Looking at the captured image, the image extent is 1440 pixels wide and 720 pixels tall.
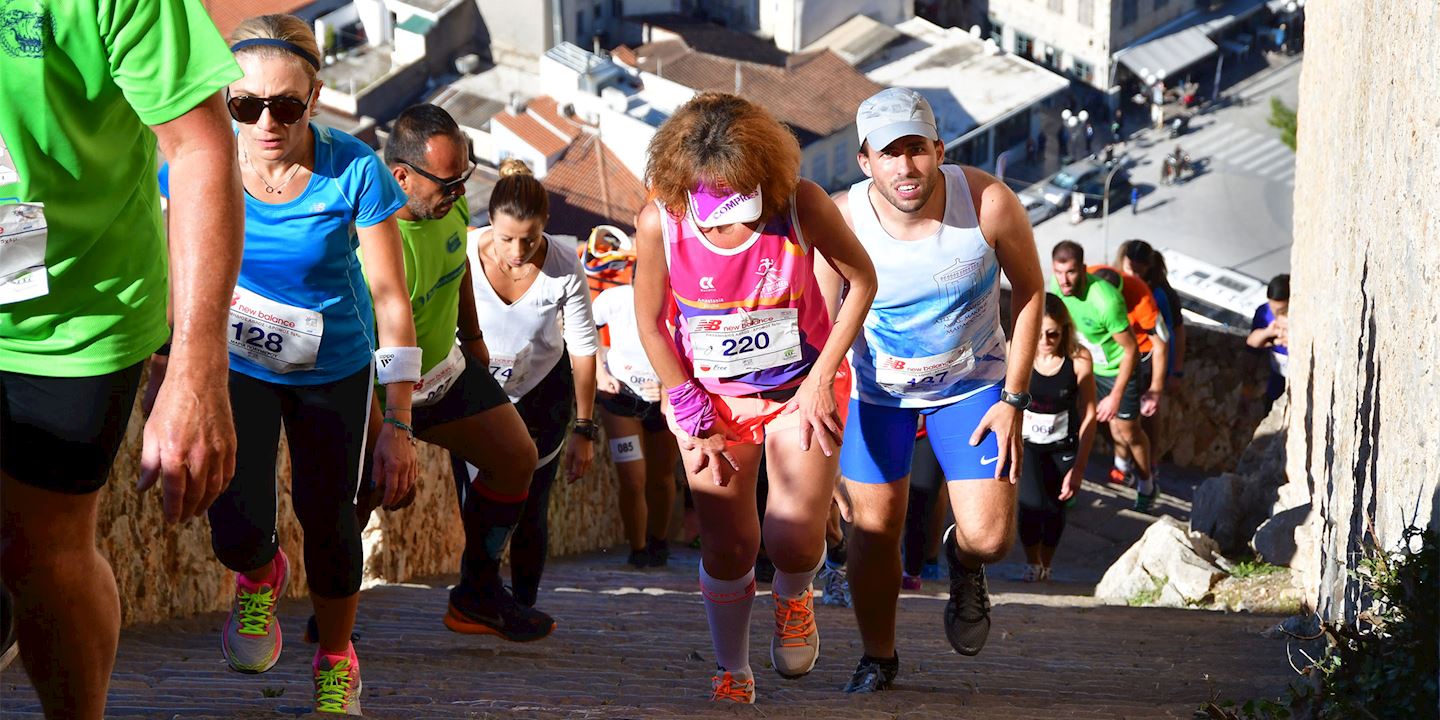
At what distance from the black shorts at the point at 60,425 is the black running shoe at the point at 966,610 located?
10.4 ft

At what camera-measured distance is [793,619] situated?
17.5ft

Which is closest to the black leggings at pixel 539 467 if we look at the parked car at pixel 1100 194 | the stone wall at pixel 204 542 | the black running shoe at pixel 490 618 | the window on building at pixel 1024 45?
the black running shoe at pixel 490 618

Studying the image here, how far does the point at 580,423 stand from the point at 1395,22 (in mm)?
3359

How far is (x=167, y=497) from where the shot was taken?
9.30 feet

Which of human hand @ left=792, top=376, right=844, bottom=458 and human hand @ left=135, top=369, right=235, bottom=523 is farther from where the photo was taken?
human hand @ left=792, top=376, right=844, bottom=458

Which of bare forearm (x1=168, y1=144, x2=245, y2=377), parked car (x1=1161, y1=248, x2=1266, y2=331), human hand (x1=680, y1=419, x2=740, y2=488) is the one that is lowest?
parked car (x1=1161, y1=248, x2=1266, y2=331)

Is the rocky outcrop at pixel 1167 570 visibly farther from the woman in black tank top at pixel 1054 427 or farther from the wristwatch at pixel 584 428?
the wristwatch at pixel 584 428

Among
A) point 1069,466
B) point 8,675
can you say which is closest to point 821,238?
point 8,675

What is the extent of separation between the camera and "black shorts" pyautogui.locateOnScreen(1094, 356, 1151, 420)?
10.7 metres

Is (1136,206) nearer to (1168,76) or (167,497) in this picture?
(1168,76)

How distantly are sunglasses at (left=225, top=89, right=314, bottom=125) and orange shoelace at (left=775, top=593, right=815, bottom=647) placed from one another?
6.93ft

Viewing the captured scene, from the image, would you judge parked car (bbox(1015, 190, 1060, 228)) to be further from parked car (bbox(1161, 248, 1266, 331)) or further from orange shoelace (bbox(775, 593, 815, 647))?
orange shoelace (bbox(775, 593, 815, 647))

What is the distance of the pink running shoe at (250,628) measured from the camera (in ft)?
15.8

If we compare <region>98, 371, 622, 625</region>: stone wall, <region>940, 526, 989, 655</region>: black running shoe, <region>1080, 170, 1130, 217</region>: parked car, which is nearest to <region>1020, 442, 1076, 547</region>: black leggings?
<region>98, 371, 622, 625</region>: stone wall
